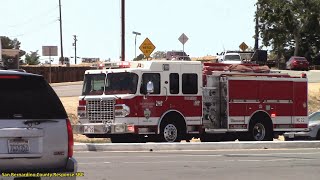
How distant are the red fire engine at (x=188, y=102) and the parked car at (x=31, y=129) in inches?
457

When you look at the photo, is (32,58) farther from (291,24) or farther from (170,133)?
(170,133)

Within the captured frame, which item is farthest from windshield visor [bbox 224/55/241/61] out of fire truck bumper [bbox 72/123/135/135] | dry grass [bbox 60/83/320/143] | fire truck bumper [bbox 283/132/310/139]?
fire truck bumper [bbox 72/123/135/135]

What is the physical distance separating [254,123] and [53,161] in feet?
51.0

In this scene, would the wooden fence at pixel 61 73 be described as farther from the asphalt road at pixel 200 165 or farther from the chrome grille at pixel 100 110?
the asphalt road at pixel 200 165

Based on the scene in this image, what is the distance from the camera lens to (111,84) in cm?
2006

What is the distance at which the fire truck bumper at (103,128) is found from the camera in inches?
773

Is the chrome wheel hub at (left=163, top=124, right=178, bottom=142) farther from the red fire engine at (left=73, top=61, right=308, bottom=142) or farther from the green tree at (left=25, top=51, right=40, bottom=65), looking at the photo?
the green tree at (left=25, top=51, right=40, bottom=65)

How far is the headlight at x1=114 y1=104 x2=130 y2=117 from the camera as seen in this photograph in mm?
19516

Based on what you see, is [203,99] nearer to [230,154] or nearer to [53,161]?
[230,154]

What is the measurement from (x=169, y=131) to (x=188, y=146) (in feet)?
3.93

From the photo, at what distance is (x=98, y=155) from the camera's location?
655 inches

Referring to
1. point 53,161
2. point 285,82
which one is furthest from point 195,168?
point 285,82

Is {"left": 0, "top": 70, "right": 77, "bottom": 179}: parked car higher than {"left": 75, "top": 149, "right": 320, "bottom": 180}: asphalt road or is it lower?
higher

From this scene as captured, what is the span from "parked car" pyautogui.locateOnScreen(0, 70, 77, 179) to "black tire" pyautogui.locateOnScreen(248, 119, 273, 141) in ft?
50.2
